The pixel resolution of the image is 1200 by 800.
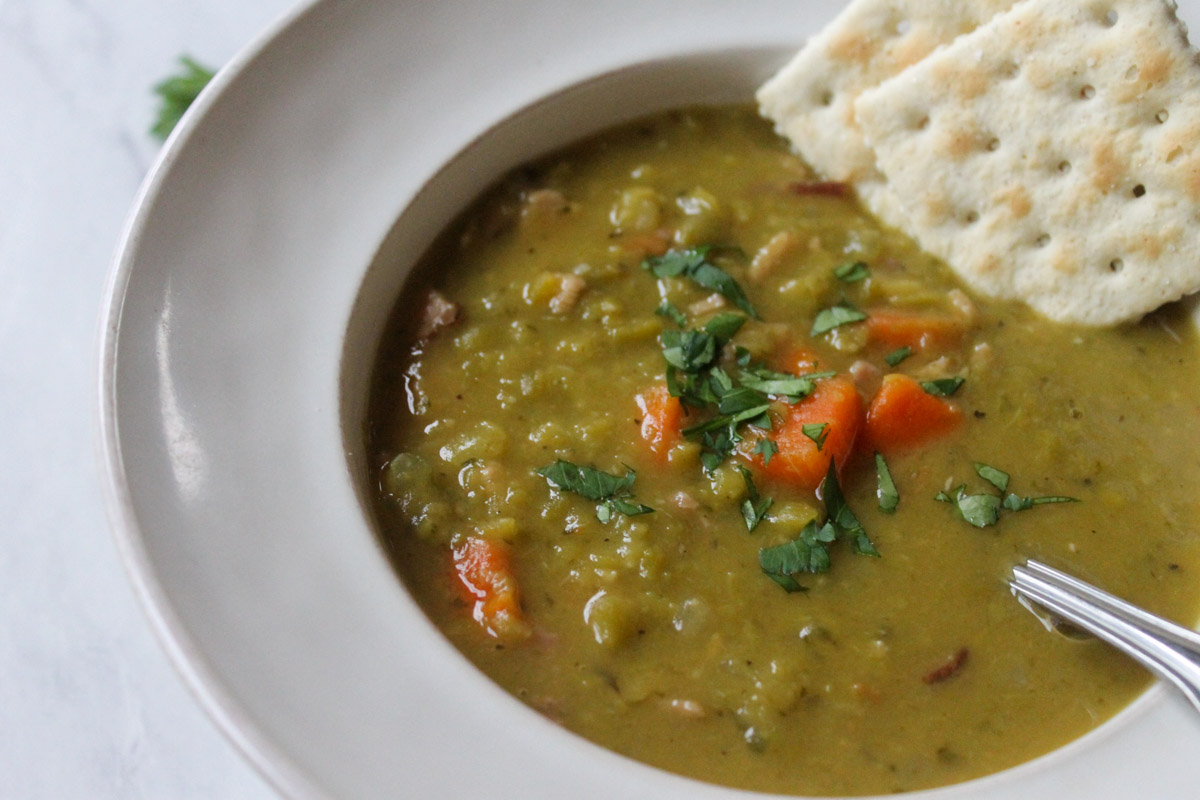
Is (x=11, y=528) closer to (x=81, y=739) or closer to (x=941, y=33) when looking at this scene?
(x=81, y=739)

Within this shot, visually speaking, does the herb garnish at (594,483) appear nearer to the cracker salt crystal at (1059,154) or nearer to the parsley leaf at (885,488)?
the parsley leaf at (885,488)

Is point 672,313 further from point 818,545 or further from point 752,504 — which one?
point 818,545

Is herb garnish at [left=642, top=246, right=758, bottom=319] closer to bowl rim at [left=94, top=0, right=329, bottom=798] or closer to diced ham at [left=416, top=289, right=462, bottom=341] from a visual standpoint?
diced ham at [left=416, top=289, right=462, bottom=341]

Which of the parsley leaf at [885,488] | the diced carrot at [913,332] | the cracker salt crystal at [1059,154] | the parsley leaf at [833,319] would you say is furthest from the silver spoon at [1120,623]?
the cracker salt crystal at [1059,154]

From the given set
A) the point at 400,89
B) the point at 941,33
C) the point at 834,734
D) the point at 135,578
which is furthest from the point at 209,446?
the point at 941,33

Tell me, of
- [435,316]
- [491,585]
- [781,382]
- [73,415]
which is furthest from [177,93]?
[781,382]
